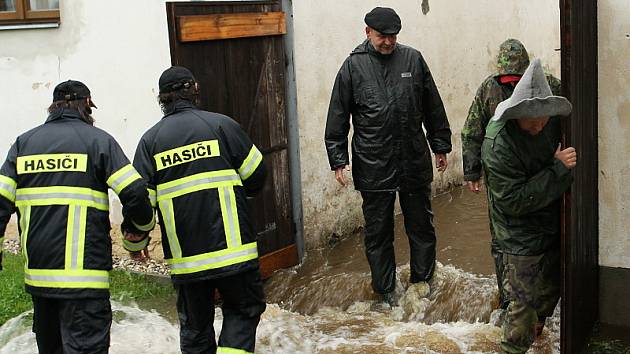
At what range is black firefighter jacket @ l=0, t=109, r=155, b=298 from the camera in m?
4.71

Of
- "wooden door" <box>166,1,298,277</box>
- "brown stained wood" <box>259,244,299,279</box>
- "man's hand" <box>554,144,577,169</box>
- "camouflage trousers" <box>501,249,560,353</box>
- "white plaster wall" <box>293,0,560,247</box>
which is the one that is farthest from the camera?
"white plaster wall" <box>293,0,560,247</box>

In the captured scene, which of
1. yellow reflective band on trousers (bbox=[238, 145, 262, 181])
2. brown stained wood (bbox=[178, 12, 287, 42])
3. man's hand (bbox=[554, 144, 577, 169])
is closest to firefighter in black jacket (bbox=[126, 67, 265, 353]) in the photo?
yellow reflective band on trousers (bbox=[238, 145, 262, 181])

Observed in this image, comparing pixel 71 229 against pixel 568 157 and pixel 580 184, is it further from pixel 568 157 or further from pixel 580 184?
pixel 580 184

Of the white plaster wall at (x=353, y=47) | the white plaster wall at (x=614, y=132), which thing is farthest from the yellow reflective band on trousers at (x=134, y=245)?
the white plaster wall at (x=353, y=47)

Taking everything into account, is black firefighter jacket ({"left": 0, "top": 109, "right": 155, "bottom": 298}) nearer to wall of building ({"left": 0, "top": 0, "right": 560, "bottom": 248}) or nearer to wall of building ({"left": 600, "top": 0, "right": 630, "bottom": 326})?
wall of building ({"left": 600, "top": 0, "right": 630, "bottom": 326})

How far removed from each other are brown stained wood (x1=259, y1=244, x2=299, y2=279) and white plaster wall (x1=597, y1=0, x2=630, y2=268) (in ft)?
9.36

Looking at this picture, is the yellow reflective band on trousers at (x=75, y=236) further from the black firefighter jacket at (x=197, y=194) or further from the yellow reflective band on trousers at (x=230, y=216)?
the yellow reflective band on trousers at (x=230, y=216)

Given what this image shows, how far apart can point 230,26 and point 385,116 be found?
1412 mm

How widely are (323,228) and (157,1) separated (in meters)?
2.60

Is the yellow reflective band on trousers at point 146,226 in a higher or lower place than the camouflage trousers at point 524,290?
higher

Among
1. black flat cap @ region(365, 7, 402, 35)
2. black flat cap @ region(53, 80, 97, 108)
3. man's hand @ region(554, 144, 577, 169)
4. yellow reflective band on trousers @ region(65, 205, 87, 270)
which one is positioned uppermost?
black flat cap @ region(365, 7, 402, 35)

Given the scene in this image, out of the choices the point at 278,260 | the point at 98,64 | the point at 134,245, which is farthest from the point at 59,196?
the point at 98,64

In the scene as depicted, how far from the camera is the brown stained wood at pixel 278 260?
755 centimetres

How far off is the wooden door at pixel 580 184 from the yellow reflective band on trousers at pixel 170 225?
Answer: 2108mm
